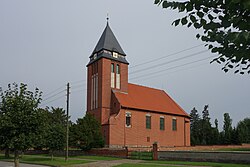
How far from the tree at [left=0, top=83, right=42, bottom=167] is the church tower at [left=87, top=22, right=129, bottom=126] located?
32957mm

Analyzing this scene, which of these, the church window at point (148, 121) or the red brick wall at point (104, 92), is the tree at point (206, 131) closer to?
the church window at point (148, 121)

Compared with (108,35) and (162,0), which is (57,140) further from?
(162,0)

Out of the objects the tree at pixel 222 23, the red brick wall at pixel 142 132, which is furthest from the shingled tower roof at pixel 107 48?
the tree at pixel 222 23

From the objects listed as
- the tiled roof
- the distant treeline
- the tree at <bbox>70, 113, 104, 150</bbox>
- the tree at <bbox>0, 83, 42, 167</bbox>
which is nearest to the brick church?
the tiled roof

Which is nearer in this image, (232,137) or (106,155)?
(106,155)

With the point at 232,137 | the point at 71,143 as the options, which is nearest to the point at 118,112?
the point at 71,143

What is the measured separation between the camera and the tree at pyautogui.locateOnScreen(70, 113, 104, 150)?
153ft

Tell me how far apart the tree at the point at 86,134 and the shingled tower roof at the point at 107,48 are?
13192mm

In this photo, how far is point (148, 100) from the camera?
63406 millimetres

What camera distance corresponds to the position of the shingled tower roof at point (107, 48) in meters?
57.3

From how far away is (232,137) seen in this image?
7981cm

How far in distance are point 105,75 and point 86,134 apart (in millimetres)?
13113

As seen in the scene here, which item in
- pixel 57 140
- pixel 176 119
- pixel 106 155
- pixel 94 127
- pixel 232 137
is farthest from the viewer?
pixel 232 137

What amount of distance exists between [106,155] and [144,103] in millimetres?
19158
